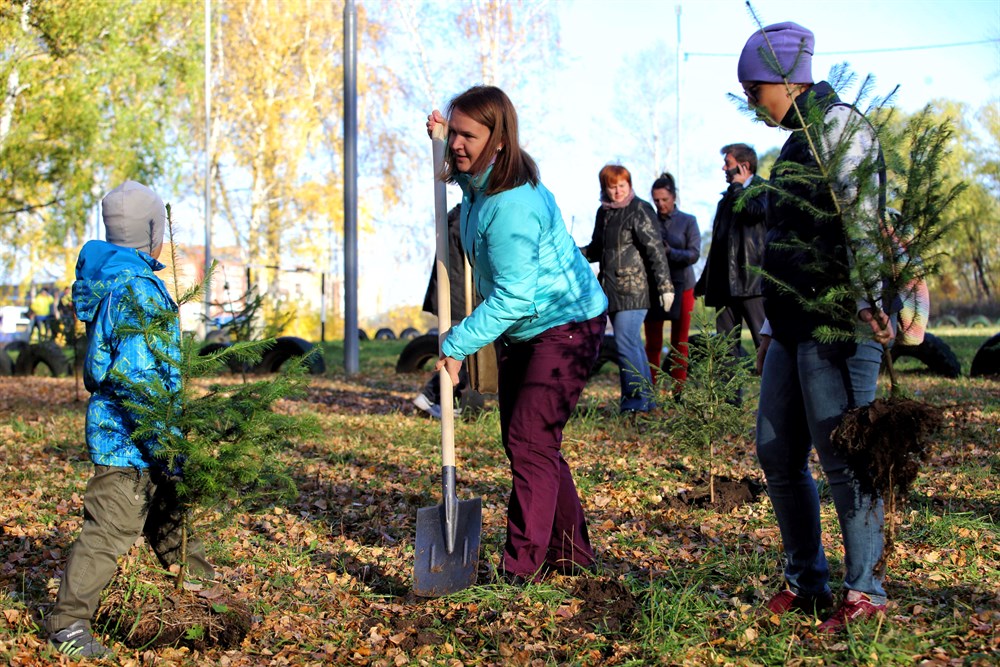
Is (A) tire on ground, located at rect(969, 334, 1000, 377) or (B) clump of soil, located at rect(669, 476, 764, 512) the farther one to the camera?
(A) tire on ground, located at rect(969, 334, 1000, 377)

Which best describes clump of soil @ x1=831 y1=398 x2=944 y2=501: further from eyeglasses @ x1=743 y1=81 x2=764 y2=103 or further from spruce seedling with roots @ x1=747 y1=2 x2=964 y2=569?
eyeglasses @ x1=743 y1=81 x2=764 y2=103

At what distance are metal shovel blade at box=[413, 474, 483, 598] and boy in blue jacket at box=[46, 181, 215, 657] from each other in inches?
38.9

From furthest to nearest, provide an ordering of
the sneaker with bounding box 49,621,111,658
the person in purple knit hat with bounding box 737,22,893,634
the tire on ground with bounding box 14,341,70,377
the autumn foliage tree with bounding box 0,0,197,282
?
the autumn foliage tree with bounding box 0,0,197,282
the tire on ground with bounding box 14,341,70,377
the sneaker with bounding box 49,621,111,658
the person in purple knit hat with bounding box 737,22,893,634

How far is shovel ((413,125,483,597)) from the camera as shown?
153 inches

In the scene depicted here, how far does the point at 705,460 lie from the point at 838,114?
3.17 metres

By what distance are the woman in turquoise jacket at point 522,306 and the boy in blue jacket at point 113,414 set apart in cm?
106

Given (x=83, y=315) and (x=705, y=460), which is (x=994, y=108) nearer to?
(x=705, y=460)

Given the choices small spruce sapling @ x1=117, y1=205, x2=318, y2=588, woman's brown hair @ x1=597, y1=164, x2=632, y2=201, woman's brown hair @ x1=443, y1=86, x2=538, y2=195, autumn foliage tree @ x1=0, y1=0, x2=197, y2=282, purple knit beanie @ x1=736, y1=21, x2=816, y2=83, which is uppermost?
autumn foliage tree @ x1=0, y1=0, x2=197, y2=282

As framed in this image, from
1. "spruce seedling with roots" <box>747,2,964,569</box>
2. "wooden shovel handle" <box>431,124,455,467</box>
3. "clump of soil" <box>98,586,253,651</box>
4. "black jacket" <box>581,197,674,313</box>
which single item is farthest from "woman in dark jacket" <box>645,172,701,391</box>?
"clump of soil" <box>98,586,253,651</box>

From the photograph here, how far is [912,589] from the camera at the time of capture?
12.2 feet

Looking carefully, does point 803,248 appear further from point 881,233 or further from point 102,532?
point 102,532

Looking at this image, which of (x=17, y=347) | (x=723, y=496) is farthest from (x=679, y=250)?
(x=17, y=347)

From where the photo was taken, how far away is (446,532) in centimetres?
397

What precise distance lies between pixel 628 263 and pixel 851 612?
457cm
